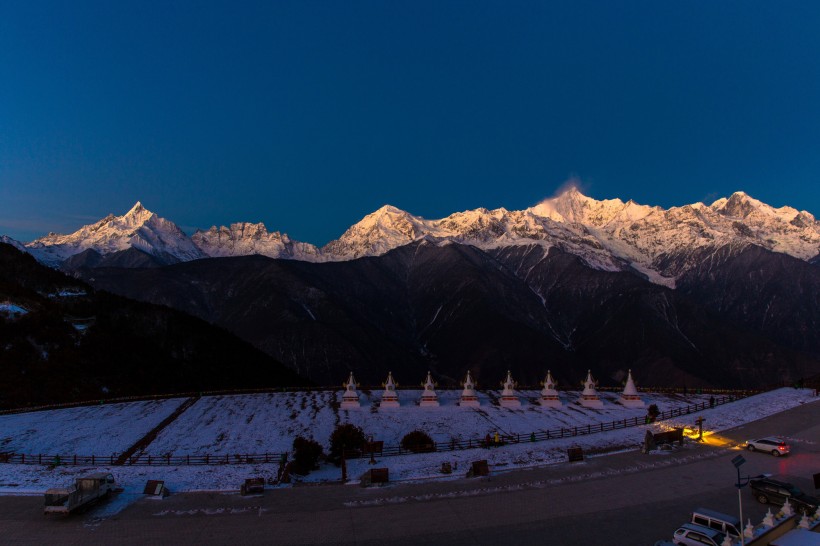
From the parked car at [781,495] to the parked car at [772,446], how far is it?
37.2 ft

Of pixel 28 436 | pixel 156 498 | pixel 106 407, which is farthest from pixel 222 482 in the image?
pixel 106 407

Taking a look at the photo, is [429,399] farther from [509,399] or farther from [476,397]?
[509,399]

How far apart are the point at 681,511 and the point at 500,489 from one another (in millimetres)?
9800

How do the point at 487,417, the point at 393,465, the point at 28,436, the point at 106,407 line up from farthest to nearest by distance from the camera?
the point at 106,407 < the point at 487,417 < the point at 28,436 < the point at 393,465

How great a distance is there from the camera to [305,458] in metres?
41.3

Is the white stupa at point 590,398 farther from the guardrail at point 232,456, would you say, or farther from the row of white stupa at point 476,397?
the guardrail at point 232,456

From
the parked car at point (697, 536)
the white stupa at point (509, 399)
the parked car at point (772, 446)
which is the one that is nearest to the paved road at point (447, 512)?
the parked car at point (697, 536)

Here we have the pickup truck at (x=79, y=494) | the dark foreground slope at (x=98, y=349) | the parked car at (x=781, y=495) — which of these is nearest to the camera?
the parked car at (x=781, y=495)

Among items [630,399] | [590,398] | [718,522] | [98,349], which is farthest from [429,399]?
[98,349]

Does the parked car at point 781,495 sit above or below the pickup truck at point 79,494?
below

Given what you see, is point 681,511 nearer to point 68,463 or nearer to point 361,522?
point 361,522

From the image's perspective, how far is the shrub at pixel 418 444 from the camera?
4534 centimetres

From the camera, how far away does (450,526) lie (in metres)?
30.0

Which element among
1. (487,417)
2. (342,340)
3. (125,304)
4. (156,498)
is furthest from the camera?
(342,340)
